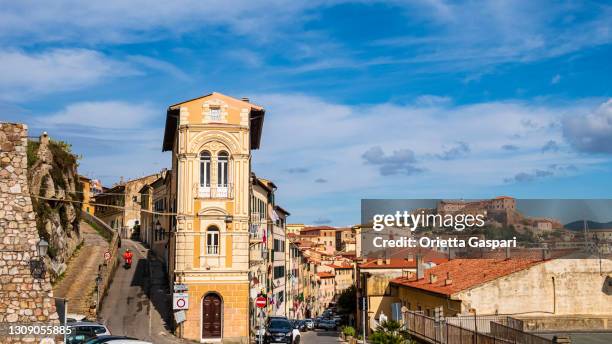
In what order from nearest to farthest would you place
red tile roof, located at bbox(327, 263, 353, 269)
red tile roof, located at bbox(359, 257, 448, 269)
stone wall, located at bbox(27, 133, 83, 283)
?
stone wall, located at bbox(27, 133, 83, 283)
red tile roof, located at bbox(359, 257, 448, 269)
red tile roof, located at bbox(327, 263, 353, 269)

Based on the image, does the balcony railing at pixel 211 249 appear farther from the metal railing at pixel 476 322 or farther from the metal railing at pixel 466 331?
the metal railing at pixel 476 322

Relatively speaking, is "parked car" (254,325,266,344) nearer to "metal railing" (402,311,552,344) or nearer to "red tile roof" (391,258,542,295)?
"metal railing" (402,311,552,344)

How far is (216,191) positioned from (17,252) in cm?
1916

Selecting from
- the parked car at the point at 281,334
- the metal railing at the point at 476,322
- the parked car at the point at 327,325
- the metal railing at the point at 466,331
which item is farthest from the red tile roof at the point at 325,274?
the metal railing at the point at 476,322

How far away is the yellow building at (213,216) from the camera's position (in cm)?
3622

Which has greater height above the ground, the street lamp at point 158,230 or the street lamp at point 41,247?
the street lamp at point 158,230

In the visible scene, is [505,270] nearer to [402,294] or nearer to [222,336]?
[402,294]

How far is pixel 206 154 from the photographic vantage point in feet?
122

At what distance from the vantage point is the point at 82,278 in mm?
42531

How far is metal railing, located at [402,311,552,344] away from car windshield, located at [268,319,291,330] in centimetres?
827

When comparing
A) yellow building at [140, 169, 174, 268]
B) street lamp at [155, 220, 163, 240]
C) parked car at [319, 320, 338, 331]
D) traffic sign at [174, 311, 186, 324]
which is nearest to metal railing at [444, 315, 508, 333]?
traffic sign at [174, 311, 186, 324]

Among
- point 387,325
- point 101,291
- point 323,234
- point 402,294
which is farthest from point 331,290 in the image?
point 387,325

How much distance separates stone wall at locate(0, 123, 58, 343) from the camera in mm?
17969

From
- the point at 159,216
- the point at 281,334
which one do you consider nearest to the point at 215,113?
the point at 281,334
